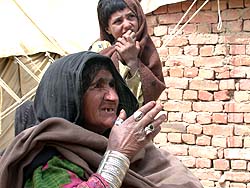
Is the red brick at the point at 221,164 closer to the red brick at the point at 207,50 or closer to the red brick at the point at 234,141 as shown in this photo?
the red brick at the point at 234,141

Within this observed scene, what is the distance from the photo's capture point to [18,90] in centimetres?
584

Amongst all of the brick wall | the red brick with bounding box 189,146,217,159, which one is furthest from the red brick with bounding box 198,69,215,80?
the red brick with bounding box 189,146,217,159

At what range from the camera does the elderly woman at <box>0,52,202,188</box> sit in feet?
5.68

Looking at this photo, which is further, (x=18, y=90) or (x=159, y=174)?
(x=18, y=90)

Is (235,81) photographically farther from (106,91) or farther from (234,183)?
(106,91)

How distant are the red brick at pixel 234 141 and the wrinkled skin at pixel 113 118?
2.96 metres

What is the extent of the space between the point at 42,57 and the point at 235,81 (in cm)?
178

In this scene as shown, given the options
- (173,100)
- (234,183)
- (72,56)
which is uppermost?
(72,56)

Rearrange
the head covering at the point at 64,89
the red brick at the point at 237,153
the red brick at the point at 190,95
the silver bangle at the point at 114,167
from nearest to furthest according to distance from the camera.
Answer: the silver bangle at the point at 114,167 < the head covering at the point at 64,89 < the red brick at the point at 237,153 < the red brick at the point at 190,95

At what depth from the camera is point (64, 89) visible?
6.02ft

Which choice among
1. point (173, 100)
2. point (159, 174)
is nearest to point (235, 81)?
point (173, 100)

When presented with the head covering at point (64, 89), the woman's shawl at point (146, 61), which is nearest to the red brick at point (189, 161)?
the woman's shawl at point (146, 61)

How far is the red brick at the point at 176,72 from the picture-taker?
16.5 ft

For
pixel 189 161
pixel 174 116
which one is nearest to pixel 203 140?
pixel 189 161
